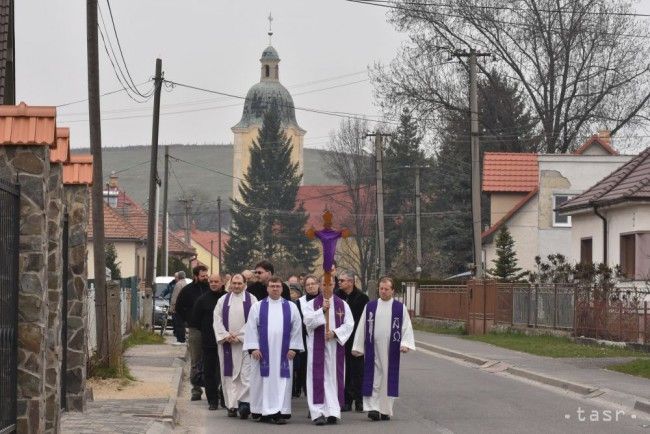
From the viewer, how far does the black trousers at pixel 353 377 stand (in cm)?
1784

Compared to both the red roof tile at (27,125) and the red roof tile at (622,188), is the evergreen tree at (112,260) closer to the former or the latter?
the red roof tile at (622,188)

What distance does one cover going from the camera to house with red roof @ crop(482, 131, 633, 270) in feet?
179

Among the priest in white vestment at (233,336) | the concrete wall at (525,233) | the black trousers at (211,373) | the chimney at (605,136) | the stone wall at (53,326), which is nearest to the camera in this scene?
the stone wall at (53,326)

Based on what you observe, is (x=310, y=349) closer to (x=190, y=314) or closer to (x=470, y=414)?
(x=470, y=414)

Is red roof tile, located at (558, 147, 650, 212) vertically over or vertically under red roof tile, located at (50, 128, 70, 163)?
over

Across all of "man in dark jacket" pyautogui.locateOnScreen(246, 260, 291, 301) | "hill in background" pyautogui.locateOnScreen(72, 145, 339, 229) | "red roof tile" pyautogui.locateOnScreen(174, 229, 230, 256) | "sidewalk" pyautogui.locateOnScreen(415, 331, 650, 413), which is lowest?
"sidewalk" pyautogui.locateOnScreen(415, 331, 650, 413)

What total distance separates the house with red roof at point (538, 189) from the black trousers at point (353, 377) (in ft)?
117

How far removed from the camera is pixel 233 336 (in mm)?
17797

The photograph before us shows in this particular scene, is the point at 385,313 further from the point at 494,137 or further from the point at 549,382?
the point at 494,137

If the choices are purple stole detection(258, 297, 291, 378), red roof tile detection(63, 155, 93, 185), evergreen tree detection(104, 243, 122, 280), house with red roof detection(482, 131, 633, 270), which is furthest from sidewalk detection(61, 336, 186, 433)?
house with red roof detection(482, 131, 633, 270)

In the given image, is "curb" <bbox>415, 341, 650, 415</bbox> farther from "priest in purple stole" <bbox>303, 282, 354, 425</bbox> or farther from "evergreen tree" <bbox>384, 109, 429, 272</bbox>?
"evergreen tree" <bbox>384, 109, 429, 272</bbox>

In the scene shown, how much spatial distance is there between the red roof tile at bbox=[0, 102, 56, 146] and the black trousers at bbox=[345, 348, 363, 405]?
6912mm

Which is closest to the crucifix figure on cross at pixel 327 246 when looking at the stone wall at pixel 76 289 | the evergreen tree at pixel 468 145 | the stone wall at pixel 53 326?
the stone wall at pixel 76 289

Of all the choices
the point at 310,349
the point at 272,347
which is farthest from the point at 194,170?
the point at 272,347
